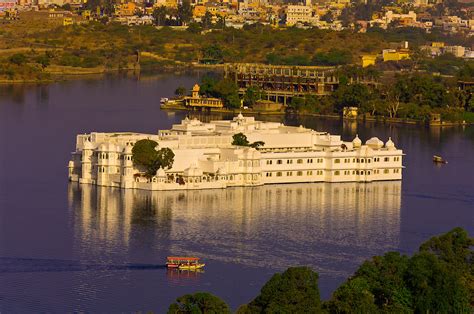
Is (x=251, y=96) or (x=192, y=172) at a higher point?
(x=251, y=96)

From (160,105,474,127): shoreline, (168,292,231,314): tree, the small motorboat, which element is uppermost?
(160,105,474,127): shoreline

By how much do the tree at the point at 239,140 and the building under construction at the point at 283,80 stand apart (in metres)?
16.3

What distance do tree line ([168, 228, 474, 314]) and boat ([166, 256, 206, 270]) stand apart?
3.71 meters

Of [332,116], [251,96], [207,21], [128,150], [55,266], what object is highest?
[207,21]

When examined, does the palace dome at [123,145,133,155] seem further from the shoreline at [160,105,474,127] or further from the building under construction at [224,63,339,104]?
the building under construction at [224,63,339,104]

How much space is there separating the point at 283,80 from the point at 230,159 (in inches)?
752

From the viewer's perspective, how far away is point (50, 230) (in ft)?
78.3

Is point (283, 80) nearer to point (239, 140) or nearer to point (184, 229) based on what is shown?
point (239, 140)

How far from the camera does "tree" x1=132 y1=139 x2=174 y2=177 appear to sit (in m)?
27.1

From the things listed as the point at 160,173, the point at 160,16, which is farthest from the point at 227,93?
the point at 160,16

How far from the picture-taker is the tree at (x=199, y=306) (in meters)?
16.1

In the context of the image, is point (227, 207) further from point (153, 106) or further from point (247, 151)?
point (153, 106)

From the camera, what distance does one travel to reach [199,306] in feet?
53.2

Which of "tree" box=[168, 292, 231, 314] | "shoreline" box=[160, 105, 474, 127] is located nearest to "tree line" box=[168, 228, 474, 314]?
"tree" box=[168, 292, 231, 314]
